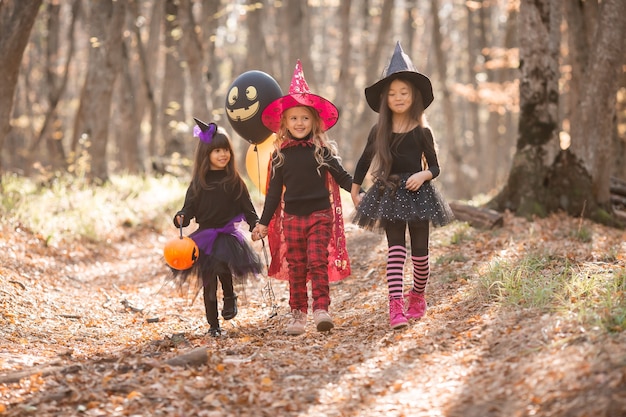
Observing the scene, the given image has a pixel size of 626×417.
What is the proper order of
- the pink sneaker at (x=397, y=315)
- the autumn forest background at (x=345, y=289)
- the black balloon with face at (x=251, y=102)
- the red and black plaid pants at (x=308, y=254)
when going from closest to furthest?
the autumn forest background at (x=345, y=289)
the pink sneaker at (x=397, y=315)
the red and black plaid pants at (x=308, y=254)
the black balloon with face at (x=251, y=102)

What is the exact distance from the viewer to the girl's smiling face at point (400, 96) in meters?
5.74

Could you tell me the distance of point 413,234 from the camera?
5.77 metres

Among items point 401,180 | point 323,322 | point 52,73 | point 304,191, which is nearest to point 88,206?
point 304,191

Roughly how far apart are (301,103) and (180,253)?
165 cm

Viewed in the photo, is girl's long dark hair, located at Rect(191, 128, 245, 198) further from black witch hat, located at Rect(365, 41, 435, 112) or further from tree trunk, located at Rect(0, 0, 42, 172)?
tree trunk, located at Rect(0, 0, 42, 172)

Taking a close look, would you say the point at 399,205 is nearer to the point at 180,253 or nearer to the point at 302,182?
the point at 302,182

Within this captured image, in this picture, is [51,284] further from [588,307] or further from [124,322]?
[588,307]

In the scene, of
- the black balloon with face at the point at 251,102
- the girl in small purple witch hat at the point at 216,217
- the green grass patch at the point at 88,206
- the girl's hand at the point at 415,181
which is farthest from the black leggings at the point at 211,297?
the green grass patch at the point at 88,206

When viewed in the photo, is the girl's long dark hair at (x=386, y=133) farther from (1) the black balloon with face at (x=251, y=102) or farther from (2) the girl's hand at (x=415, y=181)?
(1) the black balloon with face at (x=251, y=102)

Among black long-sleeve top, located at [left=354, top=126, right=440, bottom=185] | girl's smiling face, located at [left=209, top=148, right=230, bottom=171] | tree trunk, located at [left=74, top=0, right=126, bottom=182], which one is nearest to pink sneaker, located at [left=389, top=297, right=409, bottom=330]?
black long-sleeve top, located at [left=354, top=126, right=440, bottom=185]

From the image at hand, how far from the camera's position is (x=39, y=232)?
9.58 metres

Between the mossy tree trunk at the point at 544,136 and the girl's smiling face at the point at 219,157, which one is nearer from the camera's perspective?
the girl's smiling face at the point at 219,157

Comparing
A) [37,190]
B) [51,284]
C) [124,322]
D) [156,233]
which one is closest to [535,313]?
[124,322]

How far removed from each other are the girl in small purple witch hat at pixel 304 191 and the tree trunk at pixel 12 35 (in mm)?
4906
